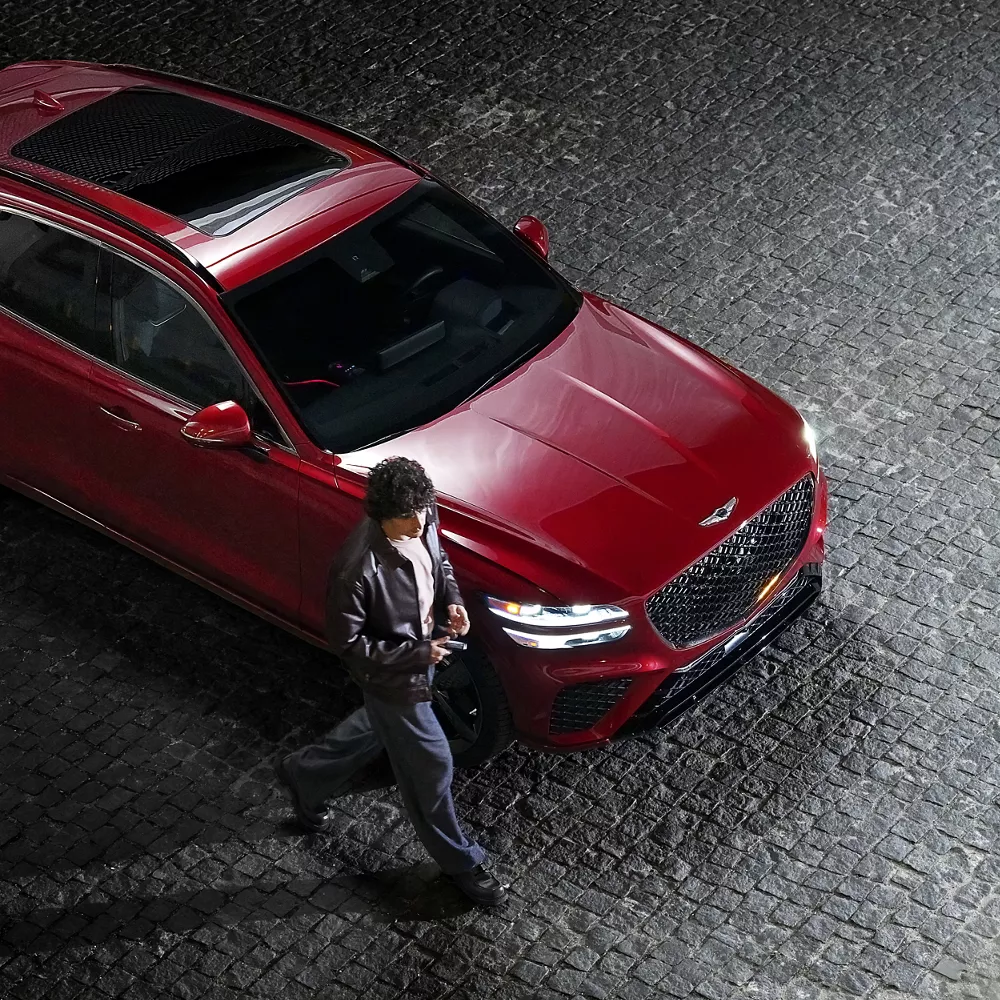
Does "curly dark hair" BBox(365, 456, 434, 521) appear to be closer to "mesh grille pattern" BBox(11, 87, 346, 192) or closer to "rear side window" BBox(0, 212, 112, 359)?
"rear side window" BBox(0, 212, 112, 359)

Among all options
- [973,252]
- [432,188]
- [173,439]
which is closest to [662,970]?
[173,439]

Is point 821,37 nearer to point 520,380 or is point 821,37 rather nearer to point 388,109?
point 388,109

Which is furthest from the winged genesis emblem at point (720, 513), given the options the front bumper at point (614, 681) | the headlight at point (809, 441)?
the headlight at point (809, 441)

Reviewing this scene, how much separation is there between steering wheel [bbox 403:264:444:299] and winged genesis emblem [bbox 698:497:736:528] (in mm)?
1693

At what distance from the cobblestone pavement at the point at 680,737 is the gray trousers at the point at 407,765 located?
0.30 metres

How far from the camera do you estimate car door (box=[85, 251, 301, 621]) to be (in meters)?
6.41

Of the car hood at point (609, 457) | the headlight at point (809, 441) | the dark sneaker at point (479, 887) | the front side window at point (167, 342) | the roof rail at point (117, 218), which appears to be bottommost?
the dark sneaker at point (479, 887)

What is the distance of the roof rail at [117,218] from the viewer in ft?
21.1

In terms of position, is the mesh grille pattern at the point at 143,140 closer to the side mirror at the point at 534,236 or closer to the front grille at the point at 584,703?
the side mirror at the point at 534,236

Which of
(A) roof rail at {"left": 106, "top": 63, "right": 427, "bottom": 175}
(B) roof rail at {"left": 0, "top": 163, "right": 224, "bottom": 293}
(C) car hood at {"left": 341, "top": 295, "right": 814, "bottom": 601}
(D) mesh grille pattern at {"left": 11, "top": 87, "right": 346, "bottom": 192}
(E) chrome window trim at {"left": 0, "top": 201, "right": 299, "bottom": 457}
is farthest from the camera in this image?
(A) roof rail at {"left": 106, "top": 63, "right": 427, "bottom": 175}

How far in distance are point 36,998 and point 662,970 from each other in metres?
2.37

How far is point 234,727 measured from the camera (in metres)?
6.86

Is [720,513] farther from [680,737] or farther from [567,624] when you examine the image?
[680,737]

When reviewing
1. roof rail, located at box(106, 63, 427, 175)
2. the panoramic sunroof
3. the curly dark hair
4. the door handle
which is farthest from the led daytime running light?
roof rail, located at box(106, 63, 427, 175)
